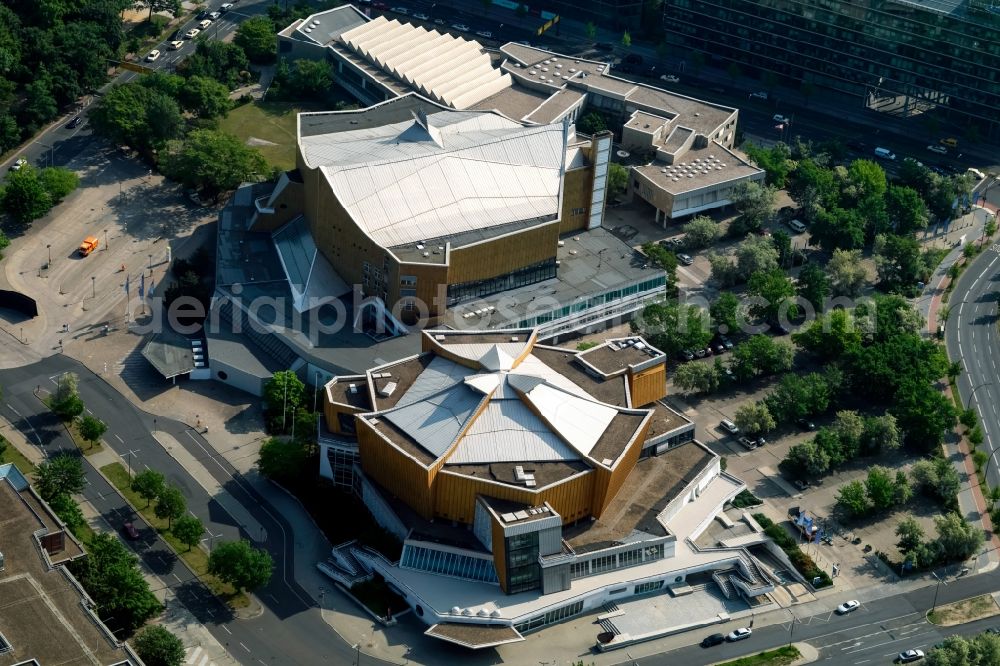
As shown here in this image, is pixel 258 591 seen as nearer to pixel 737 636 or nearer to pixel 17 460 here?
pixel 17 460

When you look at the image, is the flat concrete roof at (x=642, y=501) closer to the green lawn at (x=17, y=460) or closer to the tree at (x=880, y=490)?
the tree at (x=880, y=490)

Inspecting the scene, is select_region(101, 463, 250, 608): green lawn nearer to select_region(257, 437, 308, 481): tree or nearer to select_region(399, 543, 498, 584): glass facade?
select_region(257, 437, 308, 481): tree

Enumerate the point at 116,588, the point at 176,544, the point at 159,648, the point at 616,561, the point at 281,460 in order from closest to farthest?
1. the point at 159,648
2. the point at 116,588
3. the point at 616,561
4. the point at 176,544
5. the point at 281,460

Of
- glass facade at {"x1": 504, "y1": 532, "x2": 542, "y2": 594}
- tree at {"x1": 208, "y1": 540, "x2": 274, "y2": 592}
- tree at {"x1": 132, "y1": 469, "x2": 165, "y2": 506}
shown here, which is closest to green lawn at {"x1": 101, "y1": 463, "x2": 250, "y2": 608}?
tree at {"x1": 208, "y1": 540, "x2": 274, "y2": 592}

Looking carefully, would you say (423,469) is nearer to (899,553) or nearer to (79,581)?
(79,581)

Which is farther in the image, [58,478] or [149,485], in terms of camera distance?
[149,485]

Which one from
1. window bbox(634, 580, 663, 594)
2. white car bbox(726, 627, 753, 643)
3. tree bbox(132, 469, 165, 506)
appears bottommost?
white car bbox(726, 627, 753, 643)

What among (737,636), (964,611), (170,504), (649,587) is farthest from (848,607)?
(170,504)
